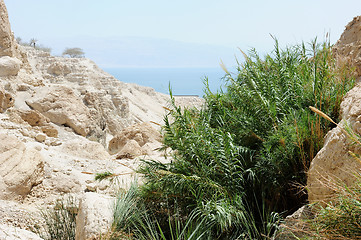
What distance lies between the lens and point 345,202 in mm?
2611

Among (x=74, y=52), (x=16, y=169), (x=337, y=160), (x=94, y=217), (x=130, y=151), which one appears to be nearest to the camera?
(x=337, y=160)

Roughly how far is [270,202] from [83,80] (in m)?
23.2

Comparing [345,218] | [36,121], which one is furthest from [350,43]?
[36,121]

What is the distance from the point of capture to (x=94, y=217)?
4359 millimetres

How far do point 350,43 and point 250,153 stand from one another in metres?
2.25

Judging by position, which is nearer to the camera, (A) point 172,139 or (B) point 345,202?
(B) point 345,202

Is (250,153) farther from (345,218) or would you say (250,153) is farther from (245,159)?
(345,218)

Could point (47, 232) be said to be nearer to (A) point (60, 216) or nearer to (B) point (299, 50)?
(A) point (60, 216)

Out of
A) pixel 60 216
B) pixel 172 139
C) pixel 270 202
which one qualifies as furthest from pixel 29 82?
pixel 270 202

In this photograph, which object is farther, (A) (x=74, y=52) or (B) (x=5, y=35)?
(A) (x=74, y=52)

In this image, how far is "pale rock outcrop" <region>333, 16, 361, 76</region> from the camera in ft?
15.2

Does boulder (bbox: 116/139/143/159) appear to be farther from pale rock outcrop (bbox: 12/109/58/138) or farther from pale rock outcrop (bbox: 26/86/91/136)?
pale rock outcrop (bbox: 26/86/91/136)

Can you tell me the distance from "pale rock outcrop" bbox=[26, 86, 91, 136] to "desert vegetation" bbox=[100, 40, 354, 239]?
8.98 meters

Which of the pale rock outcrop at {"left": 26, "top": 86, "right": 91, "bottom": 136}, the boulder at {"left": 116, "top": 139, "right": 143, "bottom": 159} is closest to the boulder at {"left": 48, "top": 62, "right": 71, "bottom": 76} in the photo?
the pale rock outcrop at {"left": 26, "top": 86, "right": 91, "bottom": 136}
